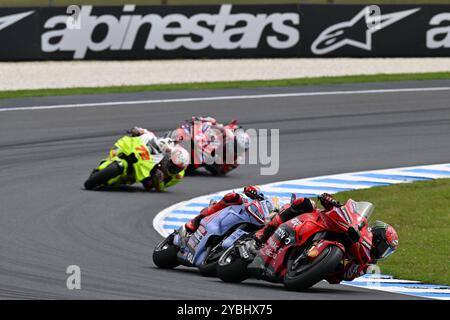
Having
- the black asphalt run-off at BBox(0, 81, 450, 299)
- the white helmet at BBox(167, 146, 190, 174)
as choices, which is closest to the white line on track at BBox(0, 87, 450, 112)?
the black asphalt run-off at BBox(0, 81, 450, 299)

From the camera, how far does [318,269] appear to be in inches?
447

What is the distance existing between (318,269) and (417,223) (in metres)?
4.96

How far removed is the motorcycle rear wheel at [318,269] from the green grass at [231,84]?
17.8 m

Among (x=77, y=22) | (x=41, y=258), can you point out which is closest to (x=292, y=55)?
(x=77, y=22)

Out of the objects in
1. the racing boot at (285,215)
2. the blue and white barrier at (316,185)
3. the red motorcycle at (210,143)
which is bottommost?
the racing boot at (285,215)

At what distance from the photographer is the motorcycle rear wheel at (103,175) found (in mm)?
18453

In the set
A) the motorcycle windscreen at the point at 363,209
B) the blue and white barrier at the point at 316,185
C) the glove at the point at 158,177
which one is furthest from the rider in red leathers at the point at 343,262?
the glove at the point at 158,177

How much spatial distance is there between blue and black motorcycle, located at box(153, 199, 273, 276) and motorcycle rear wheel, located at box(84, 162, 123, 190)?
564 centimetres

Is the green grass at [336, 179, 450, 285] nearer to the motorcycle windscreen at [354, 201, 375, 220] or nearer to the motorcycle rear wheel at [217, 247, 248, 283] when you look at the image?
the motorcycle windscreen at [354, 201, 375, 220]

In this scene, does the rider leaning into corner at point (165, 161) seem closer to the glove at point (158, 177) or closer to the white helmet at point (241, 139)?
the glove at point (158, 177)

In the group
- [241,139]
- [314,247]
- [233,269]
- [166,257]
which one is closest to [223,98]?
[241,139]

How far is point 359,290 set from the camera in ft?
39.9

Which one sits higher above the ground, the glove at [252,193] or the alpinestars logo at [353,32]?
the alpinestars logo at [353,32]
